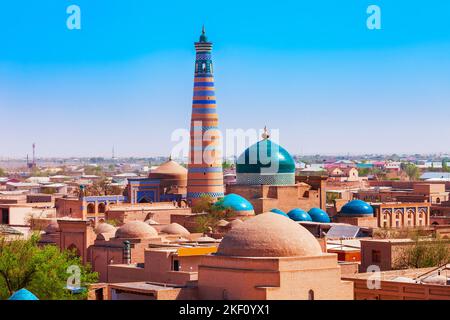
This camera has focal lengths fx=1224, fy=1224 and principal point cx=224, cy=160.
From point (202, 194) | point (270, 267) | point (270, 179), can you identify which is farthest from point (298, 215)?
point (270, 267)

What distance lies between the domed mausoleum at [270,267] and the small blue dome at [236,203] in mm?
18455

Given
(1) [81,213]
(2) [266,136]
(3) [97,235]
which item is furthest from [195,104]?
(3) [97,235]

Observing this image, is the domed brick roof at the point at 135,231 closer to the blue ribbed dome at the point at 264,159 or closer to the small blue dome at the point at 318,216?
the small blue dome at the point at 318,216

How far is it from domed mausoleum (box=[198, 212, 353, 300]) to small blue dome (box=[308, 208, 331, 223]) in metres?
20.2

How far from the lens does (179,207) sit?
4688cm

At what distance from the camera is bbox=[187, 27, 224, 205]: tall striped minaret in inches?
1871

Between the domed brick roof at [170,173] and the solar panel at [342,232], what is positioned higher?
the domed brick roof at [170,173]

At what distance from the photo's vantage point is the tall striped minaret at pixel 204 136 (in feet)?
156

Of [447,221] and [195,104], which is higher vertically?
[195,104]

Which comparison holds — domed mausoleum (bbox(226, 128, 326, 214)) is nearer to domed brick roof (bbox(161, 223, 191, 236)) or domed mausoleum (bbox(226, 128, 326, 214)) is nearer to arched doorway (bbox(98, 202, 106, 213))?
arched doorway (bbox(98, 202, 106, 213))

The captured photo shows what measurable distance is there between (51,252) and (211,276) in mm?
6029

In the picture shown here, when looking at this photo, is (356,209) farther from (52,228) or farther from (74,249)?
(74,249)

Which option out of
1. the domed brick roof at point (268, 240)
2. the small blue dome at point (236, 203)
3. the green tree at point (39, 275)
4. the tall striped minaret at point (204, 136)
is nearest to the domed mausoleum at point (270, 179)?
the tall striped minaret at point (204, 136)
